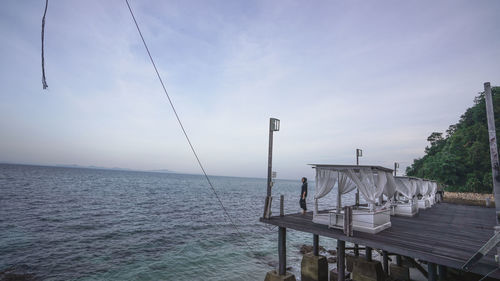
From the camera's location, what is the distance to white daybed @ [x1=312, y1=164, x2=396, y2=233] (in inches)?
365

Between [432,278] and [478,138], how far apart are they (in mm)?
62727

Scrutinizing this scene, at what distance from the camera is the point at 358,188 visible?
10219 millimetres

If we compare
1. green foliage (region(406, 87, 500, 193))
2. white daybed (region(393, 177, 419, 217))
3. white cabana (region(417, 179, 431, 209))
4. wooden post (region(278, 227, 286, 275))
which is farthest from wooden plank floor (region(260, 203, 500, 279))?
green foliage (region(406, 87, 500, 193))

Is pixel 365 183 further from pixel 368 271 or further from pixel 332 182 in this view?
pixel 368 271

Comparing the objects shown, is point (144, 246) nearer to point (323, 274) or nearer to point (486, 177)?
point (323, 274)

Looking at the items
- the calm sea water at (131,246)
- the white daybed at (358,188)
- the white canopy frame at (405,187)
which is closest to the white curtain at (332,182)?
the white daybed at (358,188)

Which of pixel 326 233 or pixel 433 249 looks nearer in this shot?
pixel 433 249

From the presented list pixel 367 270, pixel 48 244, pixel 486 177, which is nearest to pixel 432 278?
pixel 367 270

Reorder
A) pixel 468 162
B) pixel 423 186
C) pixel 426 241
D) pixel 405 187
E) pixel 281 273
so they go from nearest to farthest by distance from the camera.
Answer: pixel 426 241 → pixel 281 273 → pixel 405 187 → pixel 423 186 → pixel 468 162

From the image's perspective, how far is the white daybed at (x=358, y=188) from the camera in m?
9.27

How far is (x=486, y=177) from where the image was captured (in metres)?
43.6

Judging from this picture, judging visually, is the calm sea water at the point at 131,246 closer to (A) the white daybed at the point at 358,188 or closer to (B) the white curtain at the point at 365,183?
(A) the white daybed at the point at 358,188

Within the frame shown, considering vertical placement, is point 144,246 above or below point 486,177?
below

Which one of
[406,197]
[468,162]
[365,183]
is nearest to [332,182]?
[365,183]
